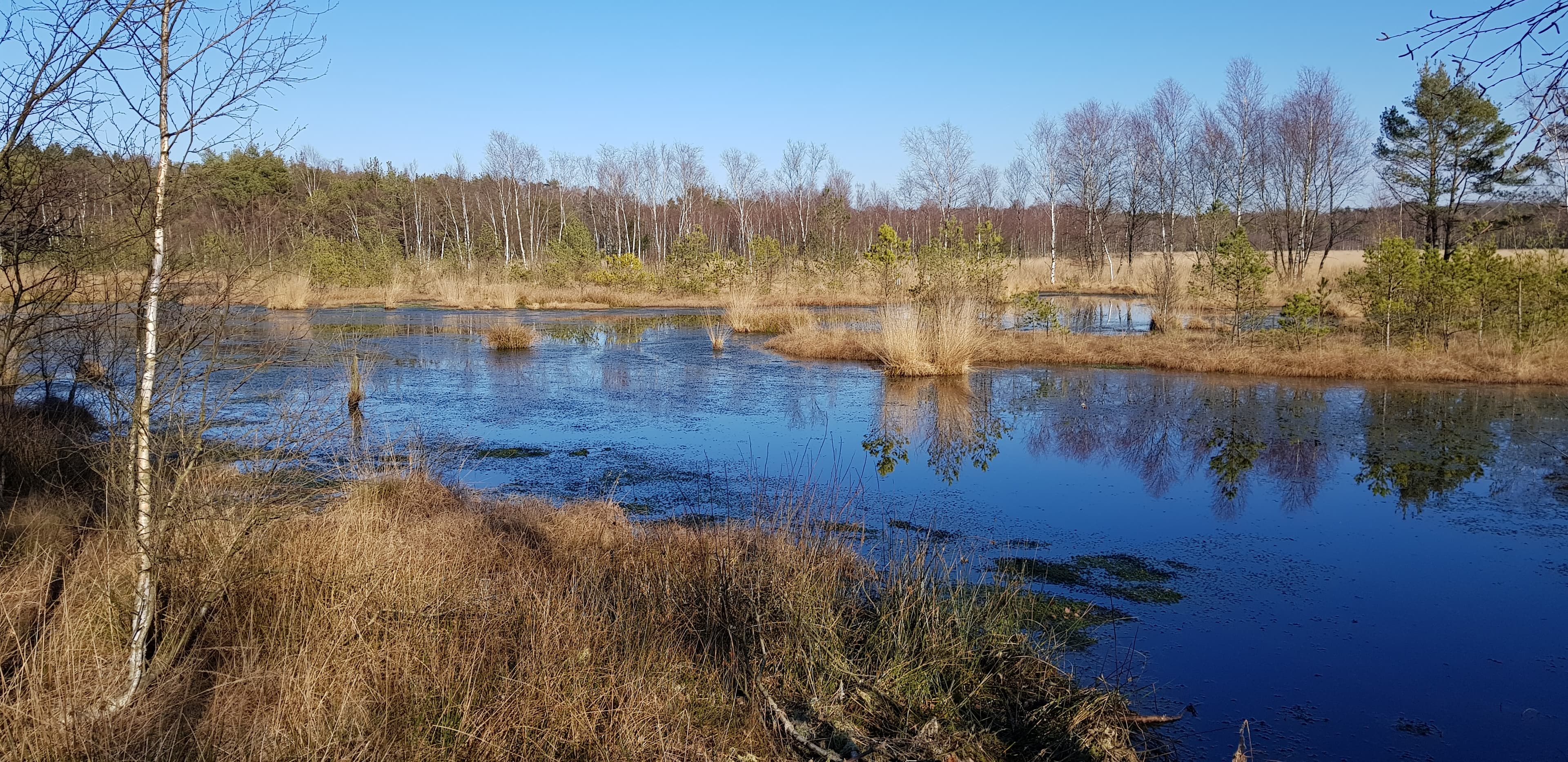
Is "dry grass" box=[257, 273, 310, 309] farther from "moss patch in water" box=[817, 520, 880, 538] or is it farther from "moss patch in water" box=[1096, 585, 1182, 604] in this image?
"moss patch in water" box=[1096, 585, 1182, 604]

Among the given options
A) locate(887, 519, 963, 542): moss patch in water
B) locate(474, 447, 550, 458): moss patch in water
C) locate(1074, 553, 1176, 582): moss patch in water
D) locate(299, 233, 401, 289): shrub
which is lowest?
locate(1074, 553, 1176, 582): moss patch in water

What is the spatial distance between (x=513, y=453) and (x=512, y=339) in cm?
1003

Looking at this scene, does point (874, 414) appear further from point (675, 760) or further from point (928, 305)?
point (675, 760)

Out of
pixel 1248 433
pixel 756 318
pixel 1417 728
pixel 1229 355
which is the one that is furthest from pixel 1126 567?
pixel 756 318

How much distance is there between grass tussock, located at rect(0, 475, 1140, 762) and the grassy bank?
11.8 metres

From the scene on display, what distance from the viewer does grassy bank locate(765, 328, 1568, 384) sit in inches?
539

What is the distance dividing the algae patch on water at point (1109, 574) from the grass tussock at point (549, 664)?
0.71m

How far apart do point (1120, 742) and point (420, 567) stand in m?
3.18

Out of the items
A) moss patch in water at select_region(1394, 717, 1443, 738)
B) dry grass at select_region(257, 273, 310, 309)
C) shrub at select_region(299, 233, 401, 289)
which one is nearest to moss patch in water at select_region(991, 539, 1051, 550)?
moss patch in water at select_region(1394, 717, 1443, 738)

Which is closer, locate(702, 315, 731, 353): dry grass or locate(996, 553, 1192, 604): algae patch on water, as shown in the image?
locate(996, 553, 1192, 604): algae patch on water

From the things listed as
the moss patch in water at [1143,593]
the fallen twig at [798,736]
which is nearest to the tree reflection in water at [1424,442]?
the moss patch in water at [1143,593]

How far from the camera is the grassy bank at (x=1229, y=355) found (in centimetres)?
1368

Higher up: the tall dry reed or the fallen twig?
the tall dry reed

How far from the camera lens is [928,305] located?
16.3m
